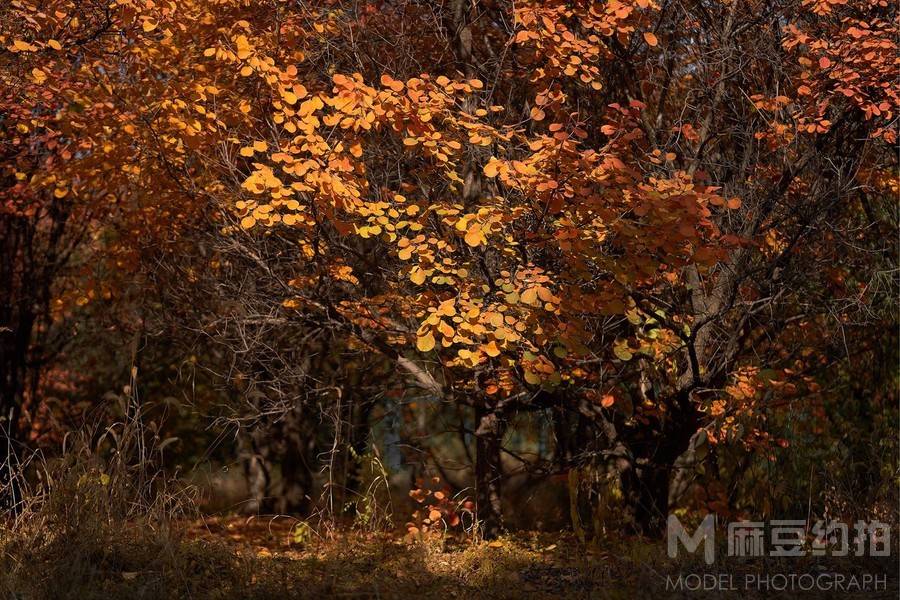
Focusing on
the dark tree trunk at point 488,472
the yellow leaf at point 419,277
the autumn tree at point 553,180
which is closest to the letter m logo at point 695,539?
the autumn tree at point 553,180

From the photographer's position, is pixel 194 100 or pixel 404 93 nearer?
pixel 404 93

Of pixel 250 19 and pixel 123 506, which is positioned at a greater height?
pixel 250 19

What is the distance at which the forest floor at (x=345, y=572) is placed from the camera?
5641 mm

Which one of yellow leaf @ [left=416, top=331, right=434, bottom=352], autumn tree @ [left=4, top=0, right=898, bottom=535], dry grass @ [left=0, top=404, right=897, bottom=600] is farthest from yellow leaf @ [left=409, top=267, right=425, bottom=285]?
dry grass @ [left=0, top=404, right=897, bottom=600]

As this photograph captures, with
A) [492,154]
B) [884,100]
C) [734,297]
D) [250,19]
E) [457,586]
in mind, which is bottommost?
[457,586]

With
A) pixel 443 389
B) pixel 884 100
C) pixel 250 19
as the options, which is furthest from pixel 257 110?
pixel 884 100

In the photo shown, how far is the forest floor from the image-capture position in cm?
564

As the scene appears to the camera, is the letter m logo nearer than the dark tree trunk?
Yes

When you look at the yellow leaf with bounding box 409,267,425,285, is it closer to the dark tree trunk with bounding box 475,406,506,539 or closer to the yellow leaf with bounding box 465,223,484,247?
the yellow leaf with bounding box 465,223,484,247

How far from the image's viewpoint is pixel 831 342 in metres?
8.73

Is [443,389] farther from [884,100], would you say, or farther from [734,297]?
[884,100]

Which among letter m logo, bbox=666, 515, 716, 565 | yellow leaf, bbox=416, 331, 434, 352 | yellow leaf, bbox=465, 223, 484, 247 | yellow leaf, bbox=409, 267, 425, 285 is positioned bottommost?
letter m logo, bbox=666, 515, 716, 565

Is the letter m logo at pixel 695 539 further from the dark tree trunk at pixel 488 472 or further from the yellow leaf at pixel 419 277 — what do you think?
the yellow leaf at pixel 419 277

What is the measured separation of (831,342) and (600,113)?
3.03 m
